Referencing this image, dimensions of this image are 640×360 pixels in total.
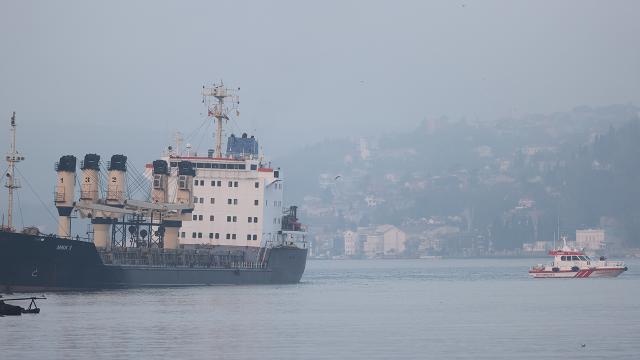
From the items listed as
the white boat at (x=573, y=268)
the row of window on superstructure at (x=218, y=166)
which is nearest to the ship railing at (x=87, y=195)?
the row of window on superstructure at (x=218, y=166)

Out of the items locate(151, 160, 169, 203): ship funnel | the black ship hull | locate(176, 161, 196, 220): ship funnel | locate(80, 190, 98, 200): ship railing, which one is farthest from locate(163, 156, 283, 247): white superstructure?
locate(80, 190, 98, 200): ship railing

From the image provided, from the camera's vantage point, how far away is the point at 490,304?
71188 millimetres

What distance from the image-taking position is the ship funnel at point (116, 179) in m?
81.8

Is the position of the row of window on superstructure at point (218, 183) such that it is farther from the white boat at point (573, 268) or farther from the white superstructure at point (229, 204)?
the white boat at point (573, 268)

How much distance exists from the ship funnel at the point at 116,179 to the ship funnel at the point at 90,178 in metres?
0.78

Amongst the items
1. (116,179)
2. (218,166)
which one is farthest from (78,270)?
(218,166)

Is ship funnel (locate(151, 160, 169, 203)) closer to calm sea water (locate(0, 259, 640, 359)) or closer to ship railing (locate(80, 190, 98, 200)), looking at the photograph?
ship railing (locate(80, 190, 98, 200))

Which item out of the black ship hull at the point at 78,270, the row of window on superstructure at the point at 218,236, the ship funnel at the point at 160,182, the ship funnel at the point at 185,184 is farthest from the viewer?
the row of window on superstructure at the point at 218,236

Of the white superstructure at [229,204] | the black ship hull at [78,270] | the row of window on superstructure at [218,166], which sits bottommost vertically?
the black ship hull at [78,270]

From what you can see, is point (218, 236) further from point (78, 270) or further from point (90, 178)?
point (78, 270)

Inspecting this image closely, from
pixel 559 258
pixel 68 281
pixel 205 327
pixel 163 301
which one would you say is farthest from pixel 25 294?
pixel 559 258

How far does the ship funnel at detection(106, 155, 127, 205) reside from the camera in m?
81.8

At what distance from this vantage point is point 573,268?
4643 inches

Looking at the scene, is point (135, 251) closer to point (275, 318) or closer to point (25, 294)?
point (25, 294)
